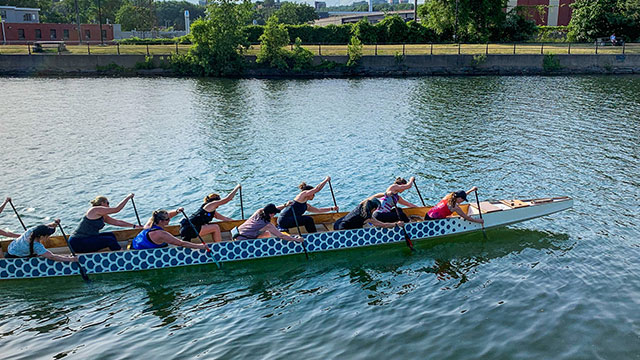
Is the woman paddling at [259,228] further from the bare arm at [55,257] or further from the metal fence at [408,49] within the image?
the metal fence at [408,49]

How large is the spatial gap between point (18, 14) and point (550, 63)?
68.3m

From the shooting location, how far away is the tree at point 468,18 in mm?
60125

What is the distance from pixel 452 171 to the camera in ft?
70.1

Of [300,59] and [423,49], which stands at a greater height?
[423,49]

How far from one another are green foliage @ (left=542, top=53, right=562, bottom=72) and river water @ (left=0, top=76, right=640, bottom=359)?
11298mm

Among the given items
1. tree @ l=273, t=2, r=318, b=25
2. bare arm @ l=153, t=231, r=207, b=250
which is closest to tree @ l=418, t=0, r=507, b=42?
bare arm @ l=153, t=231, r=207, b=250

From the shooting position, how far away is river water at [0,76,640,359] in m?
10.9

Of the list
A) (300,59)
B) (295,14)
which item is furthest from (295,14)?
(300,59)

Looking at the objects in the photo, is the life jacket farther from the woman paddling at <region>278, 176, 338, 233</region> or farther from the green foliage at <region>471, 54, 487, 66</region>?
the green foliage at <region>471, 54, 487, 66</region>

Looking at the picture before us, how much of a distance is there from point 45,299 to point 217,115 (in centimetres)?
2162

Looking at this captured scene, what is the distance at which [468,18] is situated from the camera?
60.4 meters

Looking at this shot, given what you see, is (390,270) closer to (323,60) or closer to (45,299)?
(45,299)

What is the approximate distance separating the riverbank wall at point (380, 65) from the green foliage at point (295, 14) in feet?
223

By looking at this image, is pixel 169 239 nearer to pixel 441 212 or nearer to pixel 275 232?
pixel 275 232
